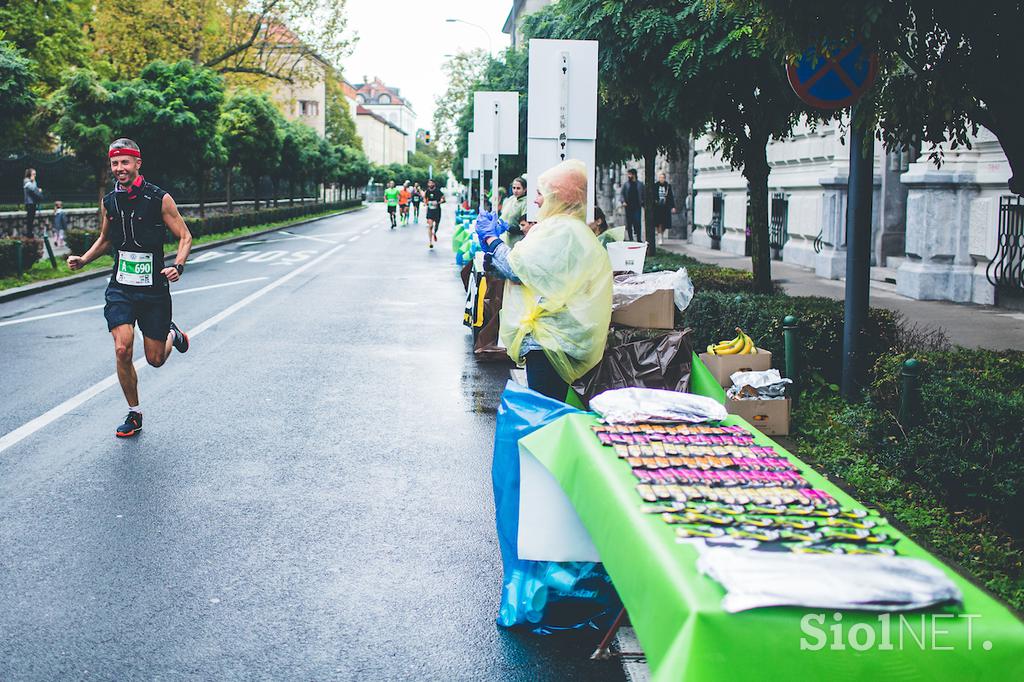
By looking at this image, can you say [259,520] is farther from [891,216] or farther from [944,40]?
[891,216]

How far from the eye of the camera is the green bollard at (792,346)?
27.3ft

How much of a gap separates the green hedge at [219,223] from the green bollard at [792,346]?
13.0m

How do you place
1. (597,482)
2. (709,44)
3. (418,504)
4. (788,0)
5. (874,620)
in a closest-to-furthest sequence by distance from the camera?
(874,620) < (597,482) < (788,0) < (418,504) < (709,44)

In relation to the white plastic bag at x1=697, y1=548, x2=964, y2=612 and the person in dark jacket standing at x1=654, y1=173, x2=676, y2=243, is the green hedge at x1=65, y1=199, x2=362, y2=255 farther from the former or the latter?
the white plastic bag at x1=697, y1=548, x2=964, y2=612

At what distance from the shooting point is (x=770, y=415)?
25.2 feet

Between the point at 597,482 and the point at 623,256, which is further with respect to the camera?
the point at 623,256

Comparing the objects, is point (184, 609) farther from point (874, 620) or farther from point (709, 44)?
point (709, 44)

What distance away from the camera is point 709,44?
11328 millimetres

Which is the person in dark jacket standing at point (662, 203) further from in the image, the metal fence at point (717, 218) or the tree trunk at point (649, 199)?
the tree trunk at point (649, 199)

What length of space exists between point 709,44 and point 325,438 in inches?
239

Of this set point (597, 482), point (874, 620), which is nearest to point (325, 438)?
point (597, 482)

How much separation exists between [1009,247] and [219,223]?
89.5ft

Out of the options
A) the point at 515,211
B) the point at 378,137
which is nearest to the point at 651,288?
the point at 515,211

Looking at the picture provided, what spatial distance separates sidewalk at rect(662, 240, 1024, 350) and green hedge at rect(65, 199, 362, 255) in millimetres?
10833
